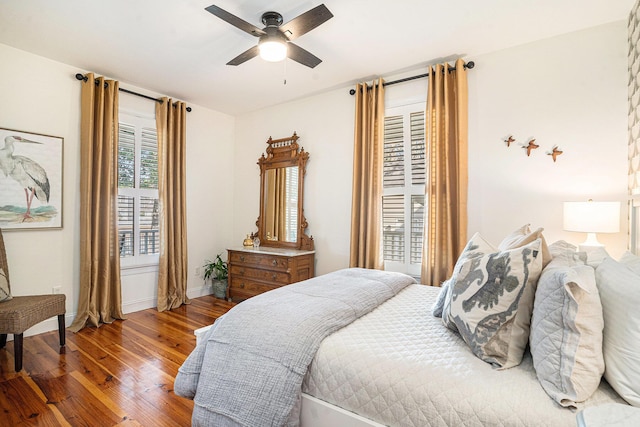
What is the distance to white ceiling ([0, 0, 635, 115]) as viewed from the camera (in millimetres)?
2291

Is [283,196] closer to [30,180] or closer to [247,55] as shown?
[247,55]

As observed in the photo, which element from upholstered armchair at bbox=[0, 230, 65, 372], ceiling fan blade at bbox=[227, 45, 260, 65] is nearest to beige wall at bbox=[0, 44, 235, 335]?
upholstered armchair at bbox=[0, 230, 65, 372]

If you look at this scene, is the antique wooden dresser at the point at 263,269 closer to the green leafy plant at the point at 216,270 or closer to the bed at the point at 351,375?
the green leafy plant at the point at 216,270

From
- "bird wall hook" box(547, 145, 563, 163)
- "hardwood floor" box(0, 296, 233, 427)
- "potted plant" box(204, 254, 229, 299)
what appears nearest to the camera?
"hardwood floor" box(0, 296, 233, 427)

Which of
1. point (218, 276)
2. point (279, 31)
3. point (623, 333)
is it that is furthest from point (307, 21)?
point (218, 276)

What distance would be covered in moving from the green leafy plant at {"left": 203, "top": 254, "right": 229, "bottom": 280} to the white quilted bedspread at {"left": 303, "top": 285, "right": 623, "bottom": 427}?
3.28 m

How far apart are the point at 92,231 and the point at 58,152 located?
83 centimetres

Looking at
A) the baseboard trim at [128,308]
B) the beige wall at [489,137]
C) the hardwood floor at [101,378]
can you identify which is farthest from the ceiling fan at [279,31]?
the baseboard trim at [128,308]

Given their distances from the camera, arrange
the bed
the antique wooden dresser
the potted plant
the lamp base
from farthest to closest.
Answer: the potted plant < the antique wooden dresser < the lamp base < the bed

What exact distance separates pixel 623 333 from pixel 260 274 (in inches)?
134

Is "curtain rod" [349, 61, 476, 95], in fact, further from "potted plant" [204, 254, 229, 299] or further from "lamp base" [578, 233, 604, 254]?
"potted plant" [204, 254, 229, 299]

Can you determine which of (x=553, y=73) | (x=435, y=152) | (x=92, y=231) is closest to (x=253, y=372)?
(x=435, y=152)

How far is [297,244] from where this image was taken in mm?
4035

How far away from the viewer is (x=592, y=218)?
218cm
